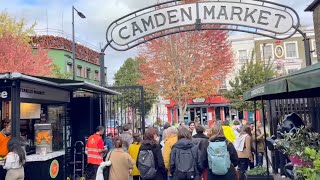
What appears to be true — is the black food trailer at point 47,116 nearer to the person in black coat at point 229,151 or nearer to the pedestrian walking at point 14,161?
the pedestrian walking at point 14,161

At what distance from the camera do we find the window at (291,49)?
4119 centimetres

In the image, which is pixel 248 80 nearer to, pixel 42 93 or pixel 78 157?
pixel 78 157

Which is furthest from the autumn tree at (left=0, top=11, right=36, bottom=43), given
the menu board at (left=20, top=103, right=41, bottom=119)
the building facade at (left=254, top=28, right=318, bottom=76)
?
the building facade at (left=254, top=28, right=318, bottom=76)

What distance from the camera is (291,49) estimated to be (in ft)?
136

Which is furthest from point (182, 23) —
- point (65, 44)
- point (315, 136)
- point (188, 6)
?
point (65, 44)

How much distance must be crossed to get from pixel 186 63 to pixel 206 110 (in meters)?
17.7

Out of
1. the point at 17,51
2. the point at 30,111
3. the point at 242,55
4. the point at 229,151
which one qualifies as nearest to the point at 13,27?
the point at 17,51

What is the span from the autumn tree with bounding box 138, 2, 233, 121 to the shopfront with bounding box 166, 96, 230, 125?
13.5 metres

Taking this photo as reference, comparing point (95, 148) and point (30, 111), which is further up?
point (30, 111)

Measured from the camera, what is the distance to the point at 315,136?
223 inches

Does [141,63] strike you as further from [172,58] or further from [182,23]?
[182,23]

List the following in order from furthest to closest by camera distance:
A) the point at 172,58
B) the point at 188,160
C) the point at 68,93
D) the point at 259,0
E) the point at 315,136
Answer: the point at 172,58
the point at 68,93
the point at 259,0
the point at 188,160
the point at 315,136

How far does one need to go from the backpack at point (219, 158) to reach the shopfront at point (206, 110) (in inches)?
1435

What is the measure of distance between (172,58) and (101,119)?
52.7 ft
